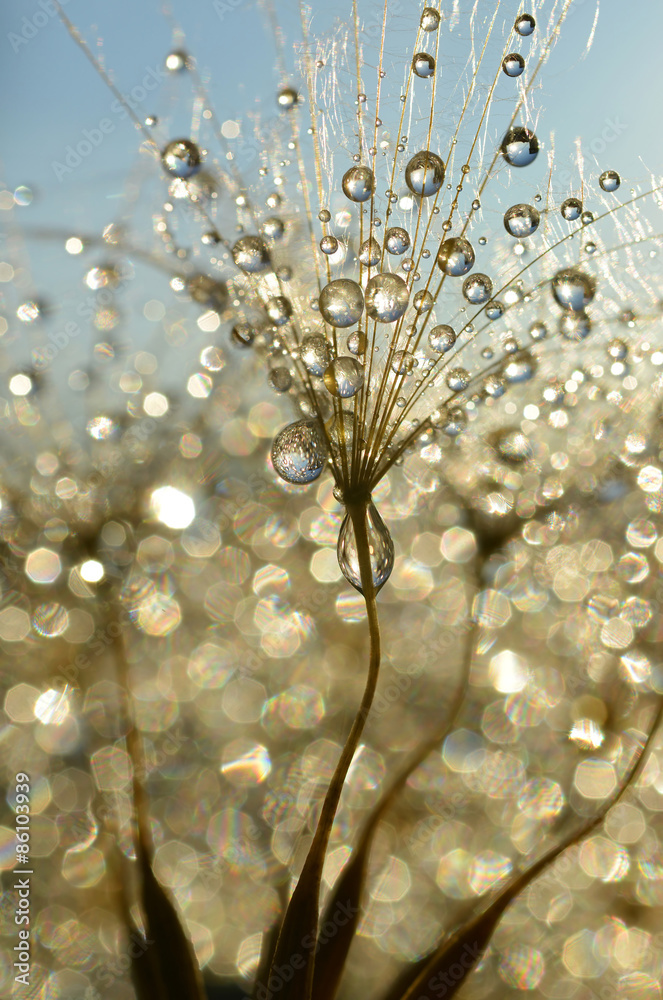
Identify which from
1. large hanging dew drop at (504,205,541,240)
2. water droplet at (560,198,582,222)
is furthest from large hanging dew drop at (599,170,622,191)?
large hanging dew drop at (504,205,541,240)

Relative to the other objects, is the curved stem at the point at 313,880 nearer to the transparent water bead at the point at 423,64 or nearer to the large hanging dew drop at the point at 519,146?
the large hanging dew drop at the point at 519,146

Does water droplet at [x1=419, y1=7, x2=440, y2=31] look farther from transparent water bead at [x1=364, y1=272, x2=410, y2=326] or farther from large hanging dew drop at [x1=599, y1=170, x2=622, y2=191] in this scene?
transparent water bead at [x1=364, y1=272, x2=410, y2=326]

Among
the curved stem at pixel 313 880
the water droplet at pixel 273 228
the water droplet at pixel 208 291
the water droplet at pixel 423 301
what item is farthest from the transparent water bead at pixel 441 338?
the water droplet at pixel 208 291

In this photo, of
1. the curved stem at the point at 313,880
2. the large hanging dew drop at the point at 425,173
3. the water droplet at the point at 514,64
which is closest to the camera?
the curved stem at the point at 313,880

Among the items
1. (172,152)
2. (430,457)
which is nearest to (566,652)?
(430,457)

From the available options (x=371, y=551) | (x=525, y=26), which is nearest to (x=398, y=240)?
(x=525, y=26)

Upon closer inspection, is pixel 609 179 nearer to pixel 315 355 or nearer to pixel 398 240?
pixel 398 240
